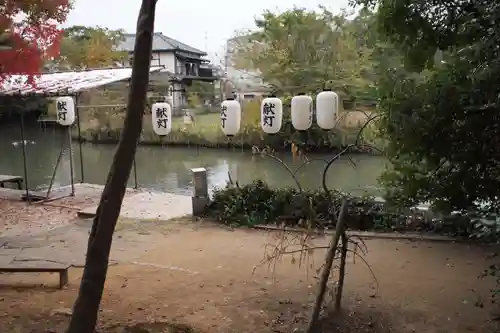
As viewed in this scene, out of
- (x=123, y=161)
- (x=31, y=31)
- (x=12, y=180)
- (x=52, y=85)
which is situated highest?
(x=31, y=31)

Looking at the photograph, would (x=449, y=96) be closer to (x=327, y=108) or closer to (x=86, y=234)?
(x=327, y=108)

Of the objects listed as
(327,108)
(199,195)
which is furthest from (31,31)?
(327,108)

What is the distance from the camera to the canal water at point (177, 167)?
43.8 ft

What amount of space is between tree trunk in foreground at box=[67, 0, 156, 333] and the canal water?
315 inches

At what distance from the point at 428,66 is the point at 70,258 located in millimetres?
4102

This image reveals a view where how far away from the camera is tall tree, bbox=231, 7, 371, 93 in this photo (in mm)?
17906

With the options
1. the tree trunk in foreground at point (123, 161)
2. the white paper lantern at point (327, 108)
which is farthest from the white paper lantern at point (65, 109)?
the tree trunk in foreground at point (123, 161)

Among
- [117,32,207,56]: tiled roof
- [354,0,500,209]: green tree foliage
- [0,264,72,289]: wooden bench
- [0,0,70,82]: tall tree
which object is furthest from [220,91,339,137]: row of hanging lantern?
[117,32,207,56]: tiled roof

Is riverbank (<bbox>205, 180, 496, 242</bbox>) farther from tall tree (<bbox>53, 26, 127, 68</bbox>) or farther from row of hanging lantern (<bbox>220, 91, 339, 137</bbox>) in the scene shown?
tall tree (<bbox>53, 26, 127, 68</bbox>)

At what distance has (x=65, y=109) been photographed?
10.3 m

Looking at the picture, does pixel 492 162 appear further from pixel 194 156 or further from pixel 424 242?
pixel 194 156

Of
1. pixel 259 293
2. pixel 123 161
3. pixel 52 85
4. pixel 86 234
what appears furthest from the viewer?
pixel 52 85

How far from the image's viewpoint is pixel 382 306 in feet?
13.8

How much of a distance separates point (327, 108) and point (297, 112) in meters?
0.59
